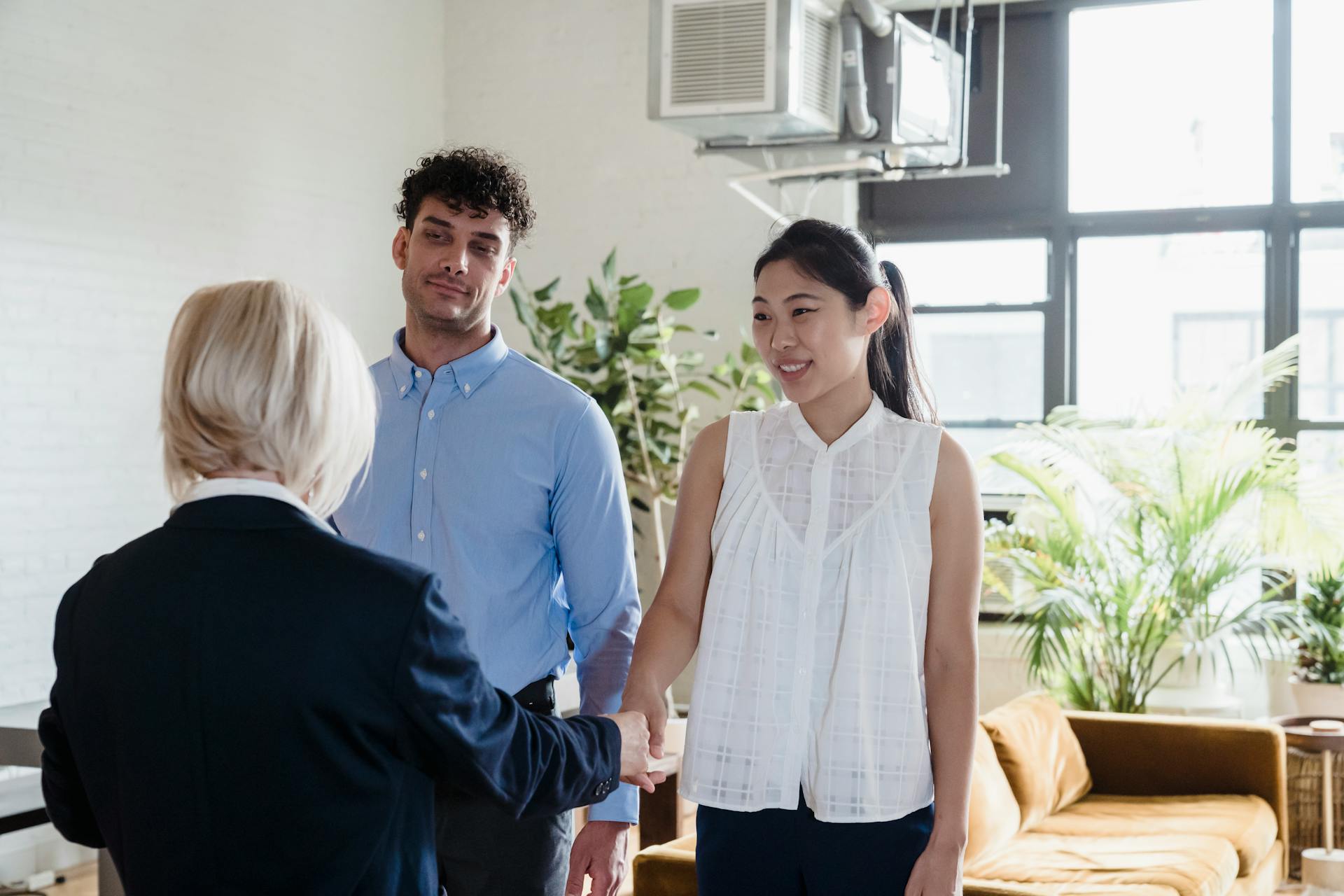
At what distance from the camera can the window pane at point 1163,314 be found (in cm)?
627

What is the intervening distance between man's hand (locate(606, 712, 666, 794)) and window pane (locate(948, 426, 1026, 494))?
5017 millimetres

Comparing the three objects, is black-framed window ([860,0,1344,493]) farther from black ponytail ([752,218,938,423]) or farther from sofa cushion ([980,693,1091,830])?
black ponytail ([752,218,938,423])

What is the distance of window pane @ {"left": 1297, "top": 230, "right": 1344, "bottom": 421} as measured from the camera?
6.14 meters

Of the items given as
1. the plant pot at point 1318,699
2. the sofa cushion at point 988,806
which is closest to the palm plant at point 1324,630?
the plant pot at point 1318,699

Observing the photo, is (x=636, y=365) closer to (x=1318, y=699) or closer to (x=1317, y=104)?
(x=1318, y=699)

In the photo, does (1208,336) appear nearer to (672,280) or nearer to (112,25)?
(672,280)

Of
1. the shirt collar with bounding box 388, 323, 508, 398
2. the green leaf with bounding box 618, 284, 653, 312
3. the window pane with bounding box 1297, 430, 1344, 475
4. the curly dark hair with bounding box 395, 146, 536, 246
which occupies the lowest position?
the window pane with bounding box 1297, 430, 1344, 475

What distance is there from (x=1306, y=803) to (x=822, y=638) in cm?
416

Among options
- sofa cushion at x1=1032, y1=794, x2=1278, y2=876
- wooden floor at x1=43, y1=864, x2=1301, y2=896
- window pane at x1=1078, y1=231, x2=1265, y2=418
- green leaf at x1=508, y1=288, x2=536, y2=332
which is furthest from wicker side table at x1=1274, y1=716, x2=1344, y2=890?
green leaf at x1=508, y1=288, x2=536, y2=332

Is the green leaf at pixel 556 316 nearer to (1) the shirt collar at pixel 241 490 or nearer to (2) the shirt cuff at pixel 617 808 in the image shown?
(2) the shirt cuff at pixel 617 808

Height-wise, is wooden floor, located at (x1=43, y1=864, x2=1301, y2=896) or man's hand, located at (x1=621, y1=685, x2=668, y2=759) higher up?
man's hand, located at (x1=621, y1=685, x2=668, y2=759)

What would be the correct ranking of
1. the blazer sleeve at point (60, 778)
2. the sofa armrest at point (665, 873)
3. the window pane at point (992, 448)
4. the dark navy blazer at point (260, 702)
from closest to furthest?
1. the dark navy blazer at point (260, 702)
2. the blazer sleeve at point (60, 778)
3. the sofa armrest at point (665, 873)
4. the window pane at point (992, 448)

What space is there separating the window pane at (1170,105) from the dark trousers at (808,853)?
540 centimetres

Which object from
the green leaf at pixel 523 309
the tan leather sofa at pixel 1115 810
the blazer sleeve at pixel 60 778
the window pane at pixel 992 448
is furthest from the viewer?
the window pane at pixel 992 448
